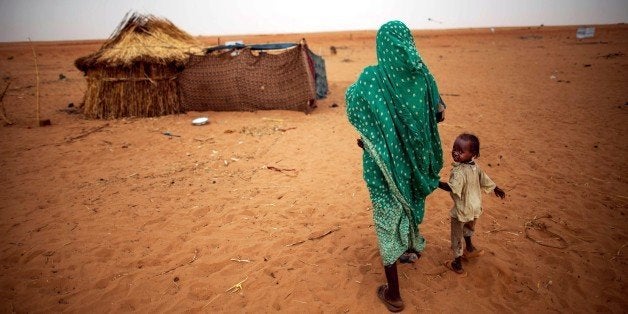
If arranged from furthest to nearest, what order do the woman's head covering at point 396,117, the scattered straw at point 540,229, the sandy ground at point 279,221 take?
the scattered straw at point 540,229
the sandy ground at point 279,221
the woman's head covering at point 396,117

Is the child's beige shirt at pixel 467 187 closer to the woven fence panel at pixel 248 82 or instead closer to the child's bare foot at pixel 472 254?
the child's bare foot at pixel 472 254

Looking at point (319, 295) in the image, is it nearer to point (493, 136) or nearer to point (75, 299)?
point (75, 299)

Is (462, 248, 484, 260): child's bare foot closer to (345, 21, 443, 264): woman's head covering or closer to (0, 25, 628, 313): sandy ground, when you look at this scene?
(0, 25, 628, 313): sandy ground

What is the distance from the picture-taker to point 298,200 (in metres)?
4.03

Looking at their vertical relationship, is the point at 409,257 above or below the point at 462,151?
below

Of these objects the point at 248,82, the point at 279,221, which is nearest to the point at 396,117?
the point at 279,221

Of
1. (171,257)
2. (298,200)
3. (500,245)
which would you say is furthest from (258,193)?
(500,245)

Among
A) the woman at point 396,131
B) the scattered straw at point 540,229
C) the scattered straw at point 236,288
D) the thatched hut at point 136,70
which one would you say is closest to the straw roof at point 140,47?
the thatched hut at point 136,70

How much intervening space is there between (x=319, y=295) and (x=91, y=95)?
8626mm

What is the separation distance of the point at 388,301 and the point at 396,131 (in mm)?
1299

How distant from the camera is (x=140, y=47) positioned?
25.0 feet

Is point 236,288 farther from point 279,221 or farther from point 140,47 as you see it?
point 140,47

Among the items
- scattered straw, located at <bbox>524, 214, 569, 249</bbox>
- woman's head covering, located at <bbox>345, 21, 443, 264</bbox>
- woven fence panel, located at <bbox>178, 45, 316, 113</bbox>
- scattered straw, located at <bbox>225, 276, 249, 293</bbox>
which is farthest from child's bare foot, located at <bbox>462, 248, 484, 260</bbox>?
woven fence panel, located at <bbox>178, 45, 316, 113</bbox>

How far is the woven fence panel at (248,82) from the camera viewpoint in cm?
778
